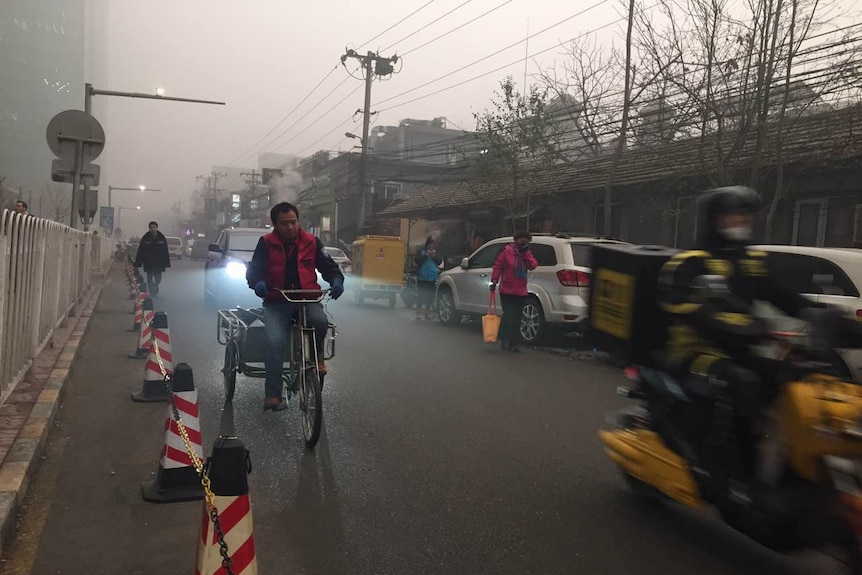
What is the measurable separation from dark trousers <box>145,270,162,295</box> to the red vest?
37.6 ft

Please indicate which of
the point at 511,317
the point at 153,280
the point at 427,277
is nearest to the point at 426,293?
the point at 427,277

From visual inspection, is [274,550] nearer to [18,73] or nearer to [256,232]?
[256,232]

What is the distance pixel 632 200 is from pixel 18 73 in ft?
250

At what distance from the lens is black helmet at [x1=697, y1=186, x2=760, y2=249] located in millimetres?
3354

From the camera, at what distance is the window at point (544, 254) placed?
35.0 feet

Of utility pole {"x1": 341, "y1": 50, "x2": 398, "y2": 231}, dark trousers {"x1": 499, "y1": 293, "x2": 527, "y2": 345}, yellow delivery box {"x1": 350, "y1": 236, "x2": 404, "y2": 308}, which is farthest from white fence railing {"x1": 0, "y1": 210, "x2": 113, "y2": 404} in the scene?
utility pole {"x1": 341, "y1": 50, "x2": 398, "y2": 231}

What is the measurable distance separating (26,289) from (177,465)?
9.51 feet

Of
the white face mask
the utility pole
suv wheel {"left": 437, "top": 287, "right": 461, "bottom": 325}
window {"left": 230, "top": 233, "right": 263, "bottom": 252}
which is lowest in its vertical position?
suv wheel {"left": 437, "top": 287, "right": 461, "bottom": 325}

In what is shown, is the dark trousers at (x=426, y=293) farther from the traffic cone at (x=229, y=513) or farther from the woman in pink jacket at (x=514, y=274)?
the traffic cone at (x=229, y=513)

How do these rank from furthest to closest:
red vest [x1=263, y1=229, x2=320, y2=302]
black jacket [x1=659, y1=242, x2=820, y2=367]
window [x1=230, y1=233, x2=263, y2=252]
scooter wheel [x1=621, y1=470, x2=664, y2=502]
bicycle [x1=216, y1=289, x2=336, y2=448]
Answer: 1. window [x1=230, y1=233, x2=263, y2=252]
2. red vest [x1=263, y1=229, x2=320, y2=302]
3. bicycle [x1=216, y1=289, x2=336, y2=448]
4. scooter wheel [x1=621, y1=470, x2=664, y2=502]
5. black jacket [x1=659, y1=242, x2=820, y2=367]

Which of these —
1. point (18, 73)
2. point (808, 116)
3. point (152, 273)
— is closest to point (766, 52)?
point (808, 116)

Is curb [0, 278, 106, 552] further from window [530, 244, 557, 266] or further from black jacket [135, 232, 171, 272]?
black jacket [135, 232, 171, 272]

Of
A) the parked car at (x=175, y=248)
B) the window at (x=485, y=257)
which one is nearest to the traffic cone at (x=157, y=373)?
the window at (x=485, y=257)

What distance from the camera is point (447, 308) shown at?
13.8m
